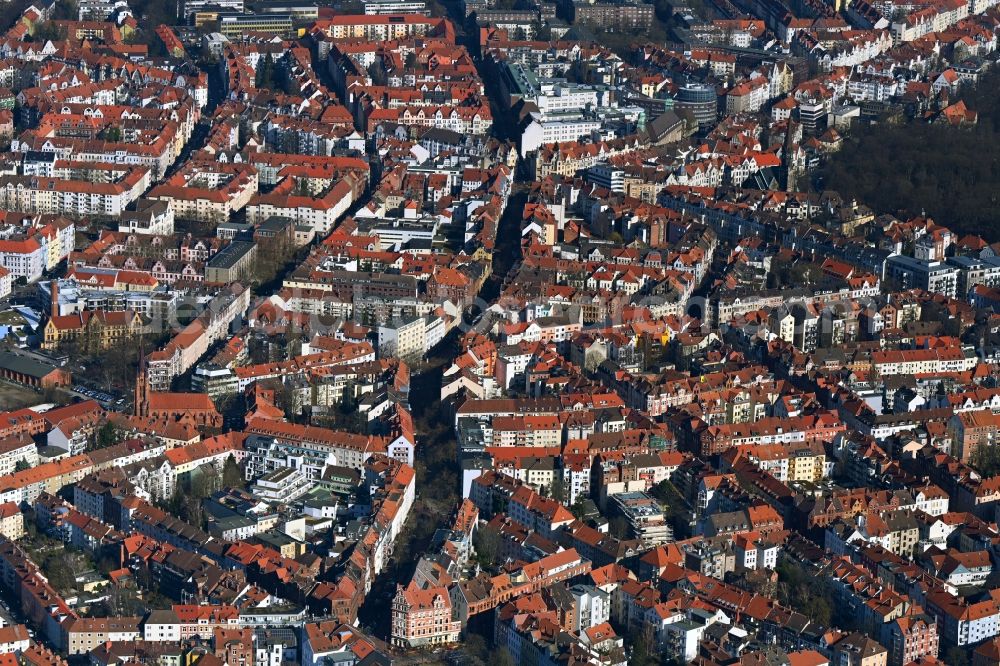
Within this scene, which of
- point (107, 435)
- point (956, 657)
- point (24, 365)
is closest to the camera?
point (956, 657)

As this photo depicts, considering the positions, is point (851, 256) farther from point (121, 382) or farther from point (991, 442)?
point (121, 382)

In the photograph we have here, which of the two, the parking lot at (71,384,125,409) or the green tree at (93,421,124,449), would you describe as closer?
the green tree at (93,421,124,449)

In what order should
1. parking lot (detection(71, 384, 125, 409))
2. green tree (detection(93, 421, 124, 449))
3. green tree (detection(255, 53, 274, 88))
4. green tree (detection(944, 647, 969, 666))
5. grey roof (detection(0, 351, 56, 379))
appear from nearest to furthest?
green tree (detection(944, 647, 969, 666)) → green tree (detection(93, 421, 124, 449)) → parking lot (detection(71, 384, 125, 409)) → grey roof (detection(0, 351, 56, 379)) → green tree (detection(255, 53, 274, 88))

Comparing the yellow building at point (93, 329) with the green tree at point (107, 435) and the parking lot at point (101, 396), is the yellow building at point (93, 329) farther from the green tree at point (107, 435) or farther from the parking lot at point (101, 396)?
the green tree at point (107, 435)

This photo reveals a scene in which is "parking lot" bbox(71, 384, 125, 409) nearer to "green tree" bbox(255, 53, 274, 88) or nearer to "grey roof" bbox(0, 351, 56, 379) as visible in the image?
"grey roof" bbox(0, 351, 56, 379)

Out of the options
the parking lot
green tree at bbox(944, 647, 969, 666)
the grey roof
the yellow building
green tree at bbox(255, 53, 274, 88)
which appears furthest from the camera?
green tree at bbox(255, 53, 274, 88)

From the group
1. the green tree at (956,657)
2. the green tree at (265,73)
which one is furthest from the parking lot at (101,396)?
the green tree at (265,73)

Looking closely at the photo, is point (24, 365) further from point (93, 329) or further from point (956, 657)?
point (956, 657)

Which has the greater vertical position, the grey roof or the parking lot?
the grey roof

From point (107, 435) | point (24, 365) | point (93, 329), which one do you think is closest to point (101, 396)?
point (24, 365)

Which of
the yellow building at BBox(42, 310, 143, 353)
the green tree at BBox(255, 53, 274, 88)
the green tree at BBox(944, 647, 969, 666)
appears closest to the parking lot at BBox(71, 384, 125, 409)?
the yellow building at BBox(42, 310, 143, 353)

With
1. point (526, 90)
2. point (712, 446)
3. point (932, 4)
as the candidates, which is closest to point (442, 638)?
point (712, 446)
